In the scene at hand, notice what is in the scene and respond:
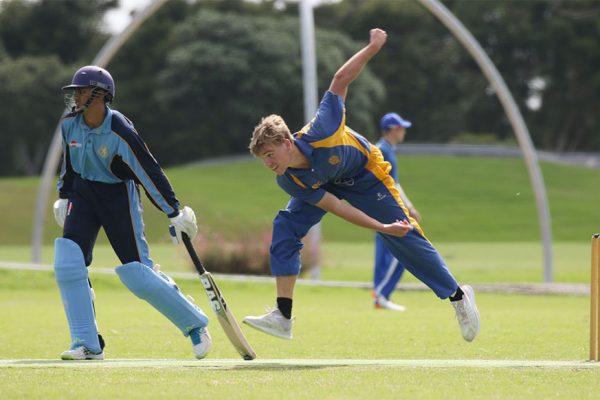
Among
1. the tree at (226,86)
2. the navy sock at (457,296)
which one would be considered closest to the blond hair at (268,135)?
the navy sock at (457,296)

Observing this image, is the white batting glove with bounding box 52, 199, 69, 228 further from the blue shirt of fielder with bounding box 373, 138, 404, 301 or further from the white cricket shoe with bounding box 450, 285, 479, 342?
the blue shirt of fielder with bounding box 373, 138, 404, 301

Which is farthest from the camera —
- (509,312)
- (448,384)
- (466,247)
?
(466,247)

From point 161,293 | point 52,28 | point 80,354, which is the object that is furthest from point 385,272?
point 52,28

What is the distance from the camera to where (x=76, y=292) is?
8398 millimetres

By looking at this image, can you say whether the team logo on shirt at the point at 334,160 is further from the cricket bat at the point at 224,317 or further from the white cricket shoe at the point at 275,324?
the white cricket shoe at the point at 275,324

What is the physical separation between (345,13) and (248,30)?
1132 cm

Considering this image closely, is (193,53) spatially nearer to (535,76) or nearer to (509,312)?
(535,76)

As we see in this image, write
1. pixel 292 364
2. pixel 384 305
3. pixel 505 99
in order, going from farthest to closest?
pixel 505 99 → pixel 384 305 → pixel 292 364

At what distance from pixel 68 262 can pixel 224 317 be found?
1.11 meters

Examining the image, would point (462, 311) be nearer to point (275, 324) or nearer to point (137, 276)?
point (275, 324)

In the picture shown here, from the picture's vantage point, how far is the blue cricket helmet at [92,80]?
816 cm

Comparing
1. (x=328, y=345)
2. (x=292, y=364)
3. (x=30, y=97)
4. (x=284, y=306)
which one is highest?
(x=30, y=97)

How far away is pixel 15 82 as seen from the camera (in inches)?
2418

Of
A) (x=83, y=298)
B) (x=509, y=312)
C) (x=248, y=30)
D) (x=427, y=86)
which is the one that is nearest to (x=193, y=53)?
(x=248, y=30)
